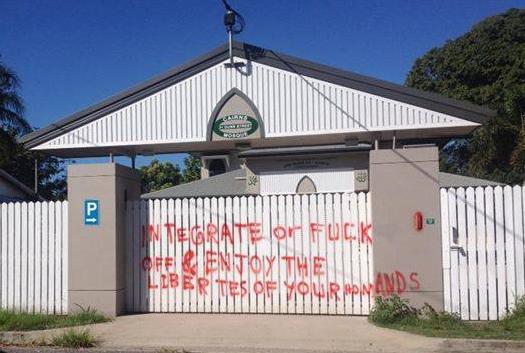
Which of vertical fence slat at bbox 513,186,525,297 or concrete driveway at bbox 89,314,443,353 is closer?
concrete driveway at bbox 89,314,443,353

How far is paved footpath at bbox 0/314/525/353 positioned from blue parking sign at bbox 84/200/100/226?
180cm

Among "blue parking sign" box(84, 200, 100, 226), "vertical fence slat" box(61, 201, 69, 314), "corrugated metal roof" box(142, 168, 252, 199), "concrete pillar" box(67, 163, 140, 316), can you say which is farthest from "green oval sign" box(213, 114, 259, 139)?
"corrugated metal roof" box(142, 168, 252, 199)

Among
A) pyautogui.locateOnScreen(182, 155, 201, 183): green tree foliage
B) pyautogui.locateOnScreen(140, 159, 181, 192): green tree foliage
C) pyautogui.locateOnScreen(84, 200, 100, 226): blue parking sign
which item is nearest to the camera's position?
pyautogui.locateOnScreen(84, 200, 100, 226): blue parking sign

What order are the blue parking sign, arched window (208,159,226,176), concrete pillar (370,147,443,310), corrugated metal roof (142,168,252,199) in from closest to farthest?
concrete pillar (370,147,443,310) < the blue parking sign < corrugated metal roof (142,168,252,199) < arched window (208,159,226,176)

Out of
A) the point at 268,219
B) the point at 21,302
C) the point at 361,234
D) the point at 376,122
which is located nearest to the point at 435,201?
the point at 361,234

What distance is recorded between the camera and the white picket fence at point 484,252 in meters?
9.98

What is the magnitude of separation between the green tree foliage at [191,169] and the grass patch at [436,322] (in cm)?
4127

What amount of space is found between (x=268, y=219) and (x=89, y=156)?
16.0 feet

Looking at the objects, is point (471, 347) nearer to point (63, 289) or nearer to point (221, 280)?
point (221, 280)

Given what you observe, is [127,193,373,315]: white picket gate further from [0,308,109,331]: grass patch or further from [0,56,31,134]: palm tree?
[0,56,31,134]: palm tree

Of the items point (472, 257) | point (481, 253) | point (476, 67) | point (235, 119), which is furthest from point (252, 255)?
point (476, 67)

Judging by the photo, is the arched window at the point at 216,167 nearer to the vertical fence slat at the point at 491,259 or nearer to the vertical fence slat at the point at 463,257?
the vertical fence slat at the point at 463,257

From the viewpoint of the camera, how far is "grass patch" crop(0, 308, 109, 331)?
Answer: 403 inches

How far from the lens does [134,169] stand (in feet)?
40.8
